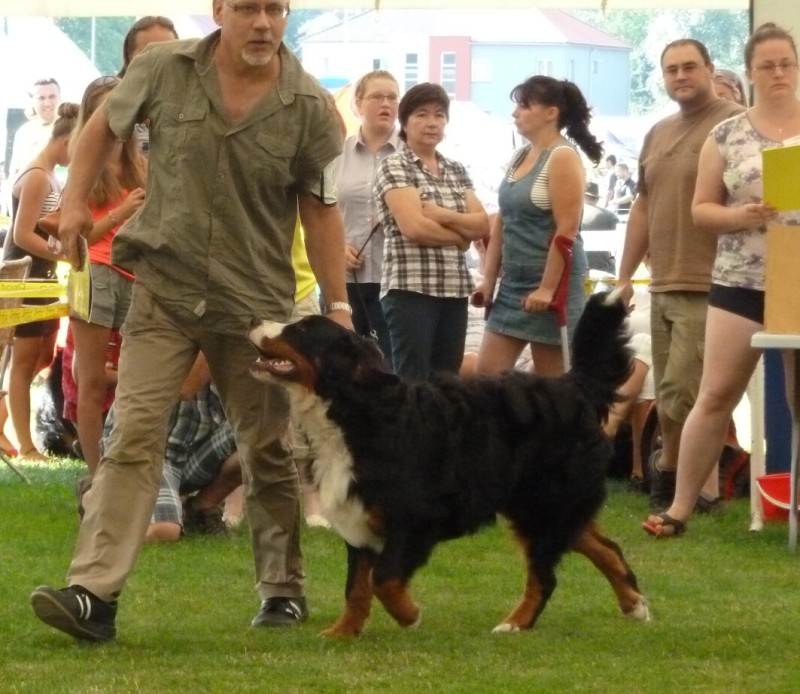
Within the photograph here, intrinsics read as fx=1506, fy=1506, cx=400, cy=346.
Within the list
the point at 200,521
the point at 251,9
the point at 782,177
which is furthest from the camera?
the point at 200,521

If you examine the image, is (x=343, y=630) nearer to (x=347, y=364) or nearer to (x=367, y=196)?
(x=347, y=364)

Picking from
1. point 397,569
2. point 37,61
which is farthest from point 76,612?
A: point 37,61

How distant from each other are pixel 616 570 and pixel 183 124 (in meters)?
1.92

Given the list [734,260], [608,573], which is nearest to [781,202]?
[734,260]

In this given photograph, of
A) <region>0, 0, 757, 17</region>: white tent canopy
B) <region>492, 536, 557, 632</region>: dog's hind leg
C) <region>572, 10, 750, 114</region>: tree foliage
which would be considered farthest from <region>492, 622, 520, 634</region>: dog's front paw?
<region>572, 10, 750, 114</region>: tree foliage

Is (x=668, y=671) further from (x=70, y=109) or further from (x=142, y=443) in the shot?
(x=70, y=109)

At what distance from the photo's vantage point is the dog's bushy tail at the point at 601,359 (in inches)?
185

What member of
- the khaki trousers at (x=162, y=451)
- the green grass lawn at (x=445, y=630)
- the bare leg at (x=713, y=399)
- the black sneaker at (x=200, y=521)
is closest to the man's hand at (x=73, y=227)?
the khaki trousers at (x=162, y=451)

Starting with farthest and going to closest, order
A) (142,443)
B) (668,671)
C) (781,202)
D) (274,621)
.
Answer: (781,202), (274,621), (142,443), (668,671)

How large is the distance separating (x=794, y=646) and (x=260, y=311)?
71.0 inches

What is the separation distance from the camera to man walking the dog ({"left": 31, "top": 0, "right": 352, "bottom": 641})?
4168mm

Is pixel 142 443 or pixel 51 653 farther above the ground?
pixel 142 443

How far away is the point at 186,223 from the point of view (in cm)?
421

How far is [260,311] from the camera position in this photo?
14.3ft
